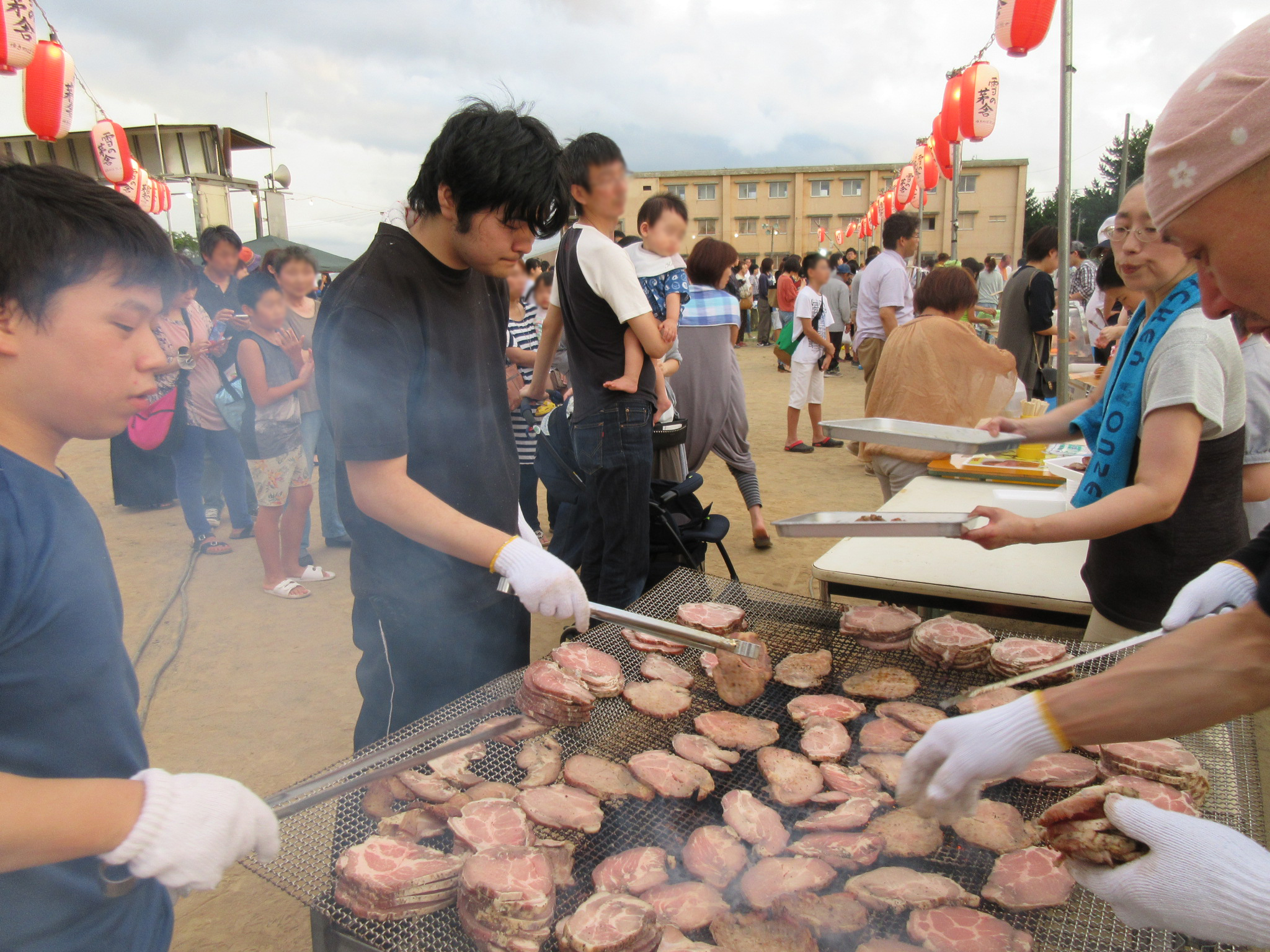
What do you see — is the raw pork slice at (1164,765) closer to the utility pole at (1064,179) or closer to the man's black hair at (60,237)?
the man's black hair at (60,237)

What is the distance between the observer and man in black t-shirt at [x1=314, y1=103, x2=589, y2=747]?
1.79m

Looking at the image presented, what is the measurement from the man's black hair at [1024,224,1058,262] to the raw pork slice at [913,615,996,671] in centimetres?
661

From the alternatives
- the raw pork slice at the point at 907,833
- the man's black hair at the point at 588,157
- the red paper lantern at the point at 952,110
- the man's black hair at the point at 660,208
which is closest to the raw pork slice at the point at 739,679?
the raw pork slice at the point at 907,833

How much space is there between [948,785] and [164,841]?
1367 mm

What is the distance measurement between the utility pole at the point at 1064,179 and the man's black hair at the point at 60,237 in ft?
17.8

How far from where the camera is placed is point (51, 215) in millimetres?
1080

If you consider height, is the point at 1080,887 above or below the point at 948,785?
below

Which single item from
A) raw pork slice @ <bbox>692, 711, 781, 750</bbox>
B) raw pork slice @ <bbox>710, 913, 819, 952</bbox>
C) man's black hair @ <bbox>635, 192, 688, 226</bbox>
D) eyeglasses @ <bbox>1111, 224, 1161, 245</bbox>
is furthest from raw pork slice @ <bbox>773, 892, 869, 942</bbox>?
man's black hair @ <bbox>635, 192, 688, 226</bbox>

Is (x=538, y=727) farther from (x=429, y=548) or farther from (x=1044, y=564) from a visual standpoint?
(x=1044, y=564)

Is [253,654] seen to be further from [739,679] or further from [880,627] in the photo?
[880,627]

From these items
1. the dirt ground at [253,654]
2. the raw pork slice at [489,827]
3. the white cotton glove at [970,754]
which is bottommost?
the dirt ground at [253,654]

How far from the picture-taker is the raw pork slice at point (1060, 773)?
1.96 metres

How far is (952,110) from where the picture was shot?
989cm

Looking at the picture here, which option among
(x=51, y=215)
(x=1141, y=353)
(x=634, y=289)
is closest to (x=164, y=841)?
(x=51, y=215)
